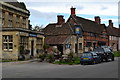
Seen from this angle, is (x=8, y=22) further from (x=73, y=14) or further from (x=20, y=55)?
(x=73, y=14)

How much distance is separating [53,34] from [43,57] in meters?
20.7

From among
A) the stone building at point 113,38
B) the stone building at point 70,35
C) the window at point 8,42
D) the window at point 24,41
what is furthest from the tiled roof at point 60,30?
the stone building at point 113,38

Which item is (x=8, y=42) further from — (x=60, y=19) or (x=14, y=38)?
(x=60, y=19)

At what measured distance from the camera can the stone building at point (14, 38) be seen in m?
28.7

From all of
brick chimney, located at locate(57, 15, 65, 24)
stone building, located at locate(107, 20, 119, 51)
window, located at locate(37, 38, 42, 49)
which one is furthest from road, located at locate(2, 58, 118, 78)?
stone building, located at locate(107, 20, 119, 51)

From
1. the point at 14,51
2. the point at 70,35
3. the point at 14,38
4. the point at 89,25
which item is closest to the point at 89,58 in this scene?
the point at 14,51

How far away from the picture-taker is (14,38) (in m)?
28.7

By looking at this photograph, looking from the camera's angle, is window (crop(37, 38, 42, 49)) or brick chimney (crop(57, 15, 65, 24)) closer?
window (crop(37, 38, 42, 49))

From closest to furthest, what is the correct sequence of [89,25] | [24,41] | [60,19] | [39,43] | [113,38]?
[24,41]
[39,43]
[60,19]
[89,25]
[113,38]

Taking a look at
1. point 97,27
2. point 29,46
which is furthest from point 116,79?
point 97,27

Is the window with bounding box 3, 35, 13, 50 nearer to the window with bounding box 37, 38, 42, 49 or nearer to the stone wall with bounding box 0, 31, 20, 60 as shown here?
the stone wall with bounding box 0, 31, 20, 60

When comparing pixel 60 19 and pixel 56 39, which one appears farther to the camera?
pixel 60 19

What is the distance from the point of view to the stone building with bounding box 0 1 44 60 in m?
28.7

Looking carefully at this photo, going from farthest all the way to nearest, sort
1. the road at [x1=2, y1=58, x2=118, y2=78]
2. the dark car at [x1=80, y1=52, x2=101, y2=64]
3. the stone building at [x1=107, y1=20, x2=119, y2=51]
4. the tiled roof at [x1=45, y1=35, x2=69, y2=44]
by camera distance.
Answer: the stone building at [x1=107, y1=20, x2=119, y2=51] → the tiled roof at [x1=45, y1=35, x2=69, y2=44] → the dark car at [x1=80, y1=52, x2=101, y2=64] → the road at [x1=2, y1=58, x2=118, y2=78]
